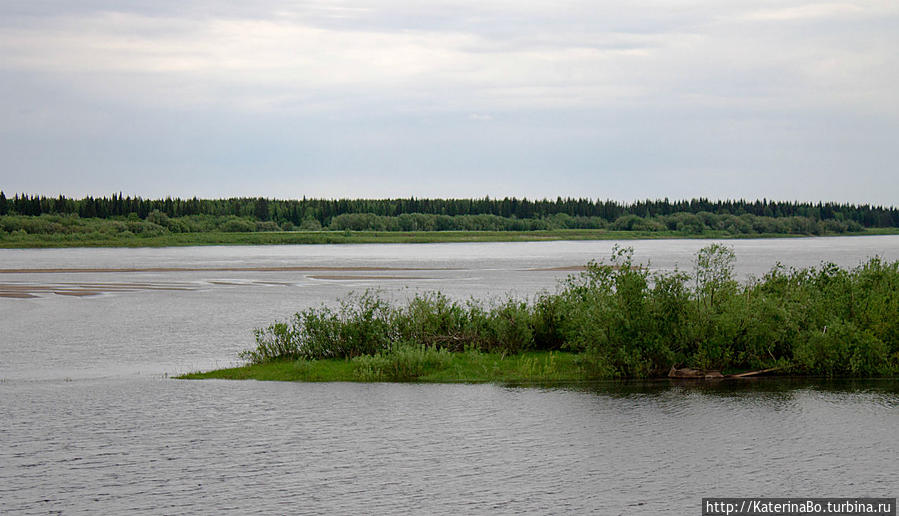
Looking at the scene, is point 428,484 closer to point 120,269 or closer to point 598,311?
point 598,311

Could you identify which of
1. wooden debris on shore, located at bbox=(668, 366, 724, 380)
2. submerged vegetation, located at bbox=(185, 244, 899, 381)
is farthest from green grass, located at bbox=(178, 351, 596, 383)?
wooden debris on shore, located at bbox=(668, 366, 724, 380)

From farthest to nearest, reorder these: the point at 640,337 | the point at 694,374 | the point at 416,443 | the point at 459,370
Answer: the point at 459,370 → the point at 640,337 → the point at 694,374 → the point at 416,443

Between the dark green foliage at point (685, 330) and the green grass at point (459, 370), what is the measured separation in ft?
1.55

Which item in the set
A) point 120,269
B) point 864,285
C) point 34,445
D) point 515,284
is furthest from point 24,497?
point 120,269

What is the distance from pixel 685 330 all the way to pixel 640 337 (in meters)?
1.30

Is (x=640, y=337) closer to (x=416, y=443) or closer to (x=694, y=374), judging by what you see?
(x=694, y=374)

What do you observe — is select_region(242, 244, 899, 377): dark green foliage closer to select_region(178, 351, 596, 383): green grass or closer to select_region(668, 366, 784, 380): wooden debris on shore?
select_region(668, 366, 784, 380): wooden debris on shore

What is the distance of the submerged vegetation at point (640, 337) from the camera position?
24578mm

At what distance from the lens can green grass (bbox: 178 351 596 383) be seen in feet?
81.3

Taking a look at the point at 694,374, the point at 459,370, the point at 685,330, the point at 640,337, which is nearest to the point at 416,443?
the point at 459,370

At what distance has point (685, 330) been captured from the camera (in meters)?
24.8

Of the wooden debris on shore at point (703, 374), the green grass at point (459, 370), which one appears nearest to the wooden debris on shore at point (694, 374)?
the wooden debris on shore at point (703, 374)

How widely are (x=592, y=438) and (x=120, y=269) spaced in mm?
88167

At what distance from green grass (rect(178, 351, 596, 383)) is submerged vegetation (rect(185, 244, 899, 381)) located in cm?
4
